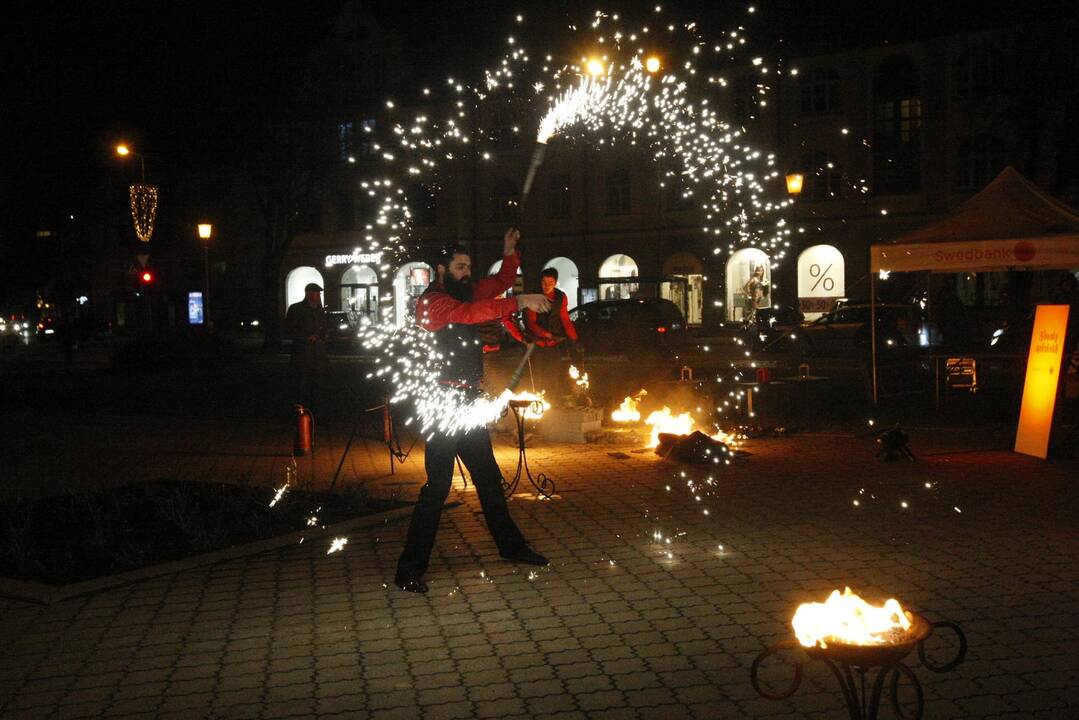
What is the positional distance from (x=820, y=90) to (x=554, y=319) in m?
30.7

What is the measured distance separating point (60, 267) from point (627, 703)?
64427 mm

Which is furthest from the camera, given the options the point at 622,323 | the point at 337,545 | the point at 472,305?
the point at 622,323

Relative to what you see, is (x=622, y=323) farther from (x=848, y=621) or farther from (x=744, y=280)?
(x=848, y=621)

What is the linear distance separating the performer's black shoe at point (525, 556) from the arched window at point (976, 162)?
37085 mm

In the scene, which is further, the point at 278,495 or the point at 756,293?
the point at 756,293

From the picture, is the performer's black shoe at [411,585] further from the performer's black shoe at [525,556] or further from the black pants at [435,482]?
the performer's black shoe at [525,556]

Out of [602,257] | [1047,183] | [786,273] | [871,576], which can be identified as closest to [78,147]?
[602,257]

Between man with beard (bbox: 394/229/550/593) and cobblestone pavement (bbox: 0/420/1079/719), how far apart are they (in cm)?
36

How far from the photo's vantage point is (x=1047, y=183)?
36188 mm

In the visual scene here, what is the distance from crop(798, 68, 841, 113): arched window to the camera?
137 feet

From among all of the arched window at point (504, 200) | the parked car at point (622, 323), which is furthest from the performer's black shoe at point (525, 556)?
the arched window at point (504, 200)

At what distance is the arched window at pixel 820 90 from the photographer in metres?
41.9

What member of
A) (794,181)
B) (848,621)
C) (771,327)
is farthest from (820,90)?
(848,621)

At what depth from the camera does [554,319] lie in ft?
49.1
